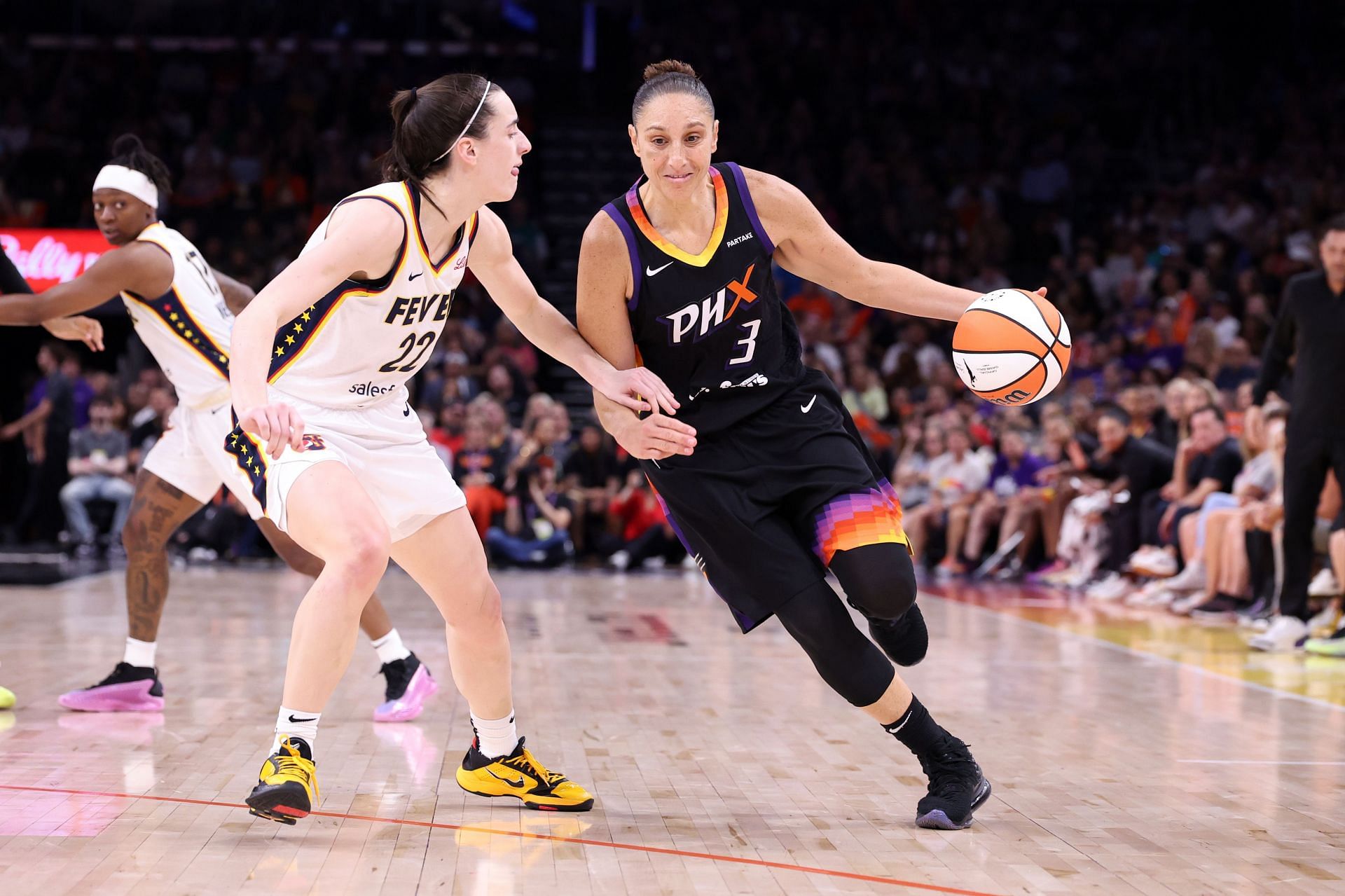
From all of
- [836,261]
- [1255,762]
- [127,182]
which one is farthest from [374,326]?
[1255,762]

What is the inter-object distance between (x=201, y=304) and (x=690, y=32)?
50.9 feet

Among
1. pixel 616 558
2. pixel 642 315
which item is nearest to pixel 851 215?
pixel 616 558

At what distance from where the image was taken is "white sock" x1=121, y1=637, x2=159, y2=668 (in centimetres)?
547

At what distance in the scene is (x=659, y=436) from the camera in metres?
3.62

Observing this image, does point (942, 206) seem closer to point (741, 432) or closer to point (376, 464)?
point (741, 432)

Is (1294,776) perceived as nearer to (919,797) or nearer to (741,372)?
(919,797)

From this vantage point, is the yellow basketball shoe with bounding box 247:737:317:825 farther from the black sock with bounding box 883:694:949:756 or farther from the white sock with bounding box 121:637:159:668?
the white sock with bounding box 121:637:159:668

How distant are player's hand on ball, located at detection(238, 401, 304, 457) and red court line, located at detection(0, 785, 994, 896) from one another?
1.09m

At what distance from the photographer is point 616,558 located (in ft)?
44.2

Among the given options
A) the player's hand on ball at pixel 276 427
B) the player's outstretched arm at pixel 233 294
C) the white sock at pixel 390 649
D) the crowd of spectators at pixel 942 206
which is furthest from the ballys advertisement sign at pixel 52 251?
the player's hand on ball at pixel 276 427

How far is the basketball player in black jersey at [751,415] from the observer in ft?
12.1

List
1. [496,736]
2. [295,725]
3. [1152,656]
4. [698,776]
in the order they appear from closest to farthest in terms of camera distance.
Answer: [295,725] < [496,736] < [698,776] < [1152,656]

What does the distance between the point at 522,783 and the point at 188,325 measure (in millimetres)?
2371

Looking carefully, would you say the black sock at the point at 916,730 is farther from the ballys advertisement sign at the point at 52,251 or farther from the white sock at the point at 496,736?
the ballys advertisement sign at the point at 52,251
